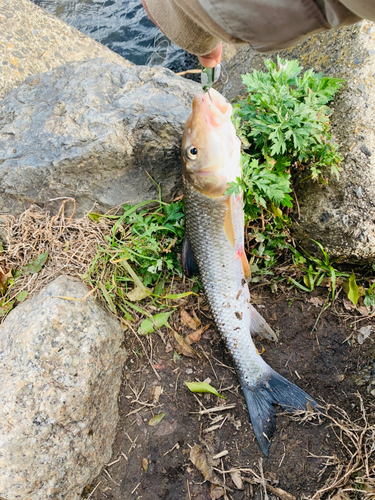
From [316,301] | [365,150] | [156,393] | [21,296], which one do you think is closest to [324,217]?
[365,150]

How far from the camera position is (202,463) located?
9.04ft

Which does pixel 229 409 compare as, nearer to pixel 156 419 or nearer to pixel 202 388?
pixel 202 388

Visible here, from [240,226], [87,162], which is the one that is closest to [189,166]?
[240,226]

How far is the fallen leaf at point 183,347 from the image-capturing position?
10.5 feet

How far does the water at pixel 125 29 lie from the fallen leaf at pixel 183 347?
4212mm

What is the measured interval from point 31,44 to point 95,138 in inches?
83.9

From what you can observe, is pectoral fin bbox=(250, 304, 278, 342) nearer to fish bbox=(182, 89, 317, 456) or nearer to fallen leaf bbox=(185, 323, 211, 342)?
fish bbox=(182, 89, 317, 456)

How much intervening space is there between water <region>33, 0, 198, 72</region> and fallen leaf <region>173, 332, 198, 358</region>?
166 inches

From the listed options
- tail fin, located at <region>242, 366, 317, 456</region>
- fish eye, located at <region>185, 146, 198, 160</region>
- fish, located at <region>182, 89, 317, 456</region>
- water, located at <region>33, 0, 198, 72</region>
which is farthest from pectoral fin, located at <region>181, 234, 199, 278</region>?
water, located at <region>33, 0, 198, 72</region>

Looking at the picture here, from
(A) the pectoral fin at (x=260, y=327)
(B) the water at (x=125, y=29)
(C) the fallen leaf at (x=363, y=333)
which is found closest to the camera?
(C) the fallen leaf at (x=363, y=333)

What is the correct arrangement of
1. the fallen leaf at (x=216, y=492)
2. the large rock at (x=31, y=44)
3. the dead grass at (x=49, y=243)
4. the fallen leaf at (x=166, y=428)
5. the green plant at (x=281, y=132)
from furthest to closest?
the large rock at (x=31, y=44), the dead grass at (x=49, y=243), the fallen leaf at (x=166, y=428), the green plant at (x=281, y=132), the fallen leaf at (x=216, y=492)

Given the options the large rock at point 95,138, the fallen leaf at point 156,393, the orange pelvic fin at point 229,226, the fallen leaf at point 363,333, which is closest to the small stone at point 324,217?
the orange pelvic fin at point 229,226

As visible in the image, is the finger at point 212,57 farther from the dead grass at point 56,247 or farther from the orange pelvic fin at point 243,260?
the dead grass at point 56,247

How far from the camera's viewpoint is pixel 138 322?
330 centimetres
